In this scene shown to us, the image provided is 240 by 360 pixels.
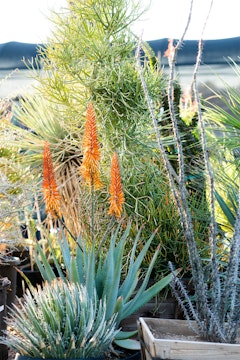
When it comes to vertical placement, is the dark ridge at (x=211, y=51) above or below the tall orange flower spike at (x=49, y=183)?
above

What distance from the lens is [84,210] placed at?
3768 millimetres

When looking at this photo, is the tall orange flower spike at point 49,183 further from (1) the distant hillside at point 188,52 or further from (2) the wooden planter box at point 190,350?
(1) the distant hillside at point 188,52

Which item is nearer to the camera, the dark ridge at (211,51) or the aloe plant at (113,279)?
the aloe plant at (113,279)

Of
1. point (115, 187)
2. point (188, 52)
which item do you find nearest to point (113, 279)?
point (115, 187)

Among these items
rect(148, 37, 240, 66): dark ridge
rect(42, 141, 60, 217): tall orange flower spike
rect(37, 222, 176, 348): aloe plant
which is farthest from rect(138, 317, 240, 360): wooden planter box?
rect(148, 37, 240, 66): dark ridge

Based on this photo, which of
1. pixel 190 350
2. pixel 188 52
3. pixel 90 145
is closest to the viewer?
pixel 190 350

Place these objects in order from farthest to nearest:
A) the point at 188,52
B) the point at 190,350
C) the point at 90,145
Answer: the point at 188,52 < the point at 90,145 < the point at 190,350

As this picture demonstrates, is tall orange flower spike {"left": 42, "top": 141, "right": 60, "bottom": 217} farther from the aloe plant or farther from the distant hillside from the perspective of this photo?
the distant hillside

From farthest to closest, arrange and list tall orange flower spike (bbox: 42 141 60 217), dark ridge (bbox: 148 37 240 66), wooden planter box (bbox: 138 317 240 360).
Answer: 1. dark ridge (bbox: 148 37 240 66)
2. tall orange flower spike (bbox: 42 141 60 217)
3. wooden planter box (bbox: 138 317 240 360)

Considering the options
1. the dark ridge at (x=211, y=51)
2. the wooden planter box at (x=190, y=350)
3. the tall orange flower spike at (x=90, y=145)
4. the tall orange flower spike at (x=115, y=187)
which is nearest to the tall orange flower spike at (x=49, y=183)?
the tall orange flower spike at (x=90, y=145)

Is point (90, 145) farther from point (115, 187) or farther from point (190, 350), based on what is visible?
point (190, 350)

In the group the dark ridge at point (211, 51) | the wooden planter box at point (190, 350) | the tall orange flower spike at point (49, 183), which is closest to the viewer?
the wooden planter box at point (190, 350)

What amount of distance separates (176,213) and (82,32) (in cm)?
125

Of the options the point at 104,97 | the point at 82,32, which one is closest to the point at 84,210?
the point at 104,97
